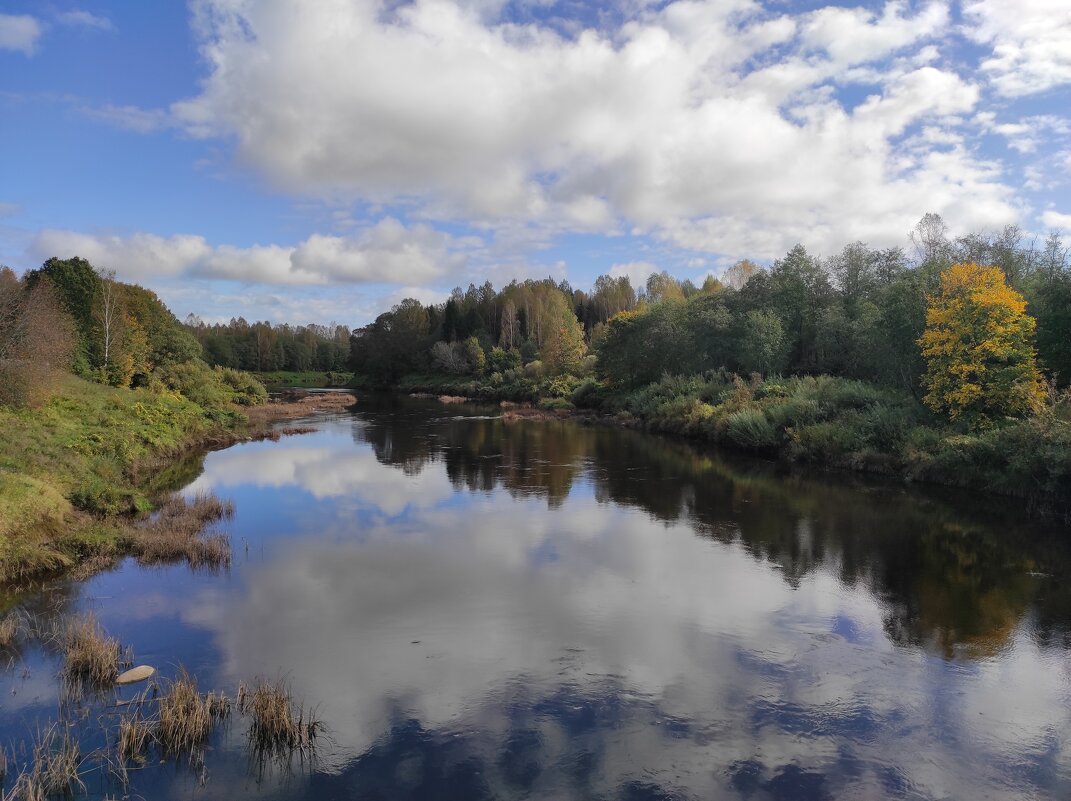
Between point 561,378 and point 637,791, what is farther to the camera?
point 561,378

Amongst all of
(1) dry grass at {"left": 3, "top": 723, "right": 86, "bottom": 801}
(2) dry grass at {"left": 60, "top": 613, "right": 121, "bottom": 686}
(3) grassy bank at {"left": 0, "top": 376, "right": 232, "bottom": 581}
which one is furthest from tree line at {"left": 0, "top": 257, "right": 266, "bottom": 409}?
(1) dry grass at {"left": 3, "top": 723, "right": 86, "bottom": 801}

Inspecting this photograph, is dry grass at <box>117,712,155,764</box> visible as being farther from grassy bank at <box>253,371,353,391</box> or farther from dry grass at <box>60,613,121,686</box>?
grassy bank at <box>253,371,353,391</box>

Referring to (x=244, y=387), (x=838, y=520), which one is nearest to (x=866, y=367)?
(x=838, y=520)

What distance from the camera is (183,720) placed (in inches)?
314

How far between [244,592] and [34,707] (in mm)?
4781

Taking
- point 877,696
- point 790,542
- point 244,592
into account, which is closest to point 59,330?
point 244,592

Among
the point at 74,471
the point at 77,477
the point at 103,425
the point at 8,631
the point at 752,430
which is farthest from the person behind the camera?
the point at 752,430

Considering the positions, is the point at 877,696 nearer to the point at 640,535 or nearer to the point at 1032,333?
the point at 640,535

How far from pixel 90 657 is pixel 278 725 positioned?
360 centimetres

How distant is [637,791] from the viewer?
7262mm

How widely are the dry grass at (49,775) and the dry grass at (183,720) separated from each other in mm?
884

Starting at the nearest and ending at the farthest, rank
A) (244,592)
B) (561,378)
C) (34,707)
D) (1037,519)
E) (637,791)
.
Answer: (637,791) < (34,707) < (244,592) < (1037,519) < (561,378)

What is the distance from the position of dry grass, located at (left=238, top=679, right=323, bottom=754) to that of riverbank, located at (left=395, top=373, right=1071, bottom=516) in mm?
20635

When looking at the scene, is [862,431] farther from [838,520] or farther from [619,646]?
[619,646]
